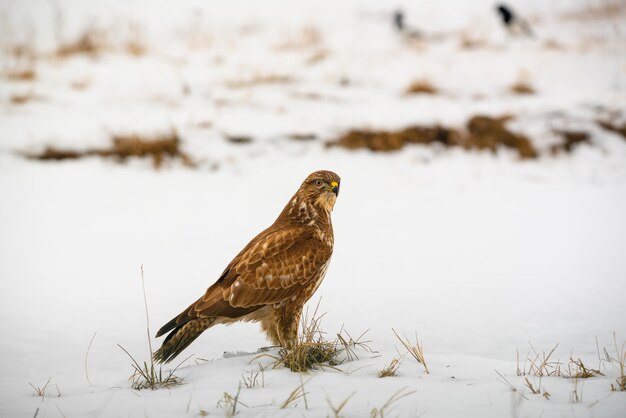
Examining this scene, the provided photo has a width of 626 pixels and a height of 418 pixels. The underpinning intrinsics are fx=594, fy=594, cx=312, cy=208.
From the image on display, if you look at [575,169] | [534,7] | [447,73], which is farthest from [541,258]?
[534,7]

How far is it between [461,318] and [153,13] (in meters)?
14.8

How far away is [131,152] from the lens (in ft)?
29.8

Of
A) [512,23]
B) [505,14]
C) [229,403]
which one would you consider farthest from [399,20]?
[229,403]

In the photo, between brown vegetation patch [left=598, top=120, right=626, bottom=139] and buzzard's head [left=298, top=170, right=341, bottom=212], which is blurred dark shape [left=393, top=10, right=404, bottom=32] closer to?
brown vegetation patch [left=598, top=120, right=626, bottom=139]

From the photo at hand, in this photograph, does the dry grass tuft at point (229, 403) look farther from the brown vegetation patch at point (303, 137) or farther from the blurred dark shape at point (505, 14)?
the blurred dark shape at point (505, 14)

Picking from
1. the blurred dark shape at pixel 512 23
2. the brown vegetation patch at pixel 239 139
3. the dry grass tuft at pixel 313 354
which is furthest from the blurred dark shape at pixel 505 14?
the dry grass tuft at pixel 313 354

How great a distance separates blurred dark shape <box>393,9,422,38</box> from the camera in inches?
571

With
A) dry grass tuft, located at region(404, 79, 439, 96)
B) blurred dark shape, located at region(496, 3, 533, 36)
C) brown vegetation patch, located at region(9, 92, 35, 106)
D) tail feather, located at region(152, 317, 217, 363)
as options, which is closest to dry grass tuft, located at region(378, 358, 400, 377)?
tail feather, located at region(152, 317, 217, 363)

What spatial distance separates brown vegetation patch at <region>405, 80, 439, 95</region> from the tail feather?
8296 mm

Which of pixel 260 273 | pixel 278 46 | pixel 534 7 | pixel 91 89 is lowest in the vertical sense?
pixel 260 273

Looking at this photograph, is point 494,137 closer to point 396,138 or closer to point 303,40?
point 396,138

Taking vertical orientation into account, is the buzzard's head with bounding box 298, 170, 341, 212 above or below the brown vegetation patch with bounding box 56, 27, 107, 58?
below

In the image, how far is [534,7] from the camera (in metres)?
16.0

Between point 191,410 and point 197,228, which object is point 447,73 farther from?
point 191,410
